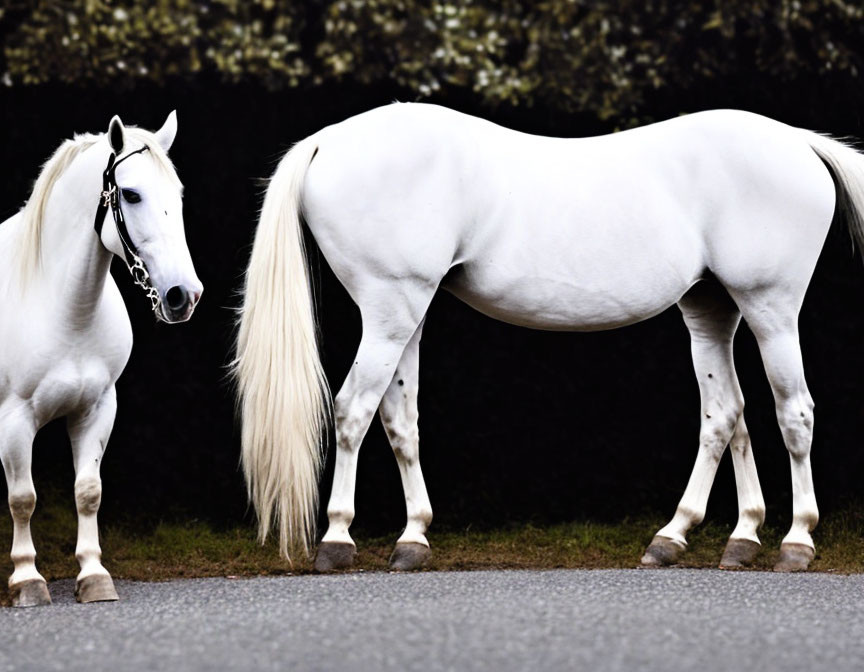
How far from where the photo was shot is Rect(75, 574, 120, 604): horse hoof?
5652 millimetres

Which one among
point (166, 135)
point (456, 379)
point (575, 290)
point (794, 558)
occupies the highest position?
point (166, 135)

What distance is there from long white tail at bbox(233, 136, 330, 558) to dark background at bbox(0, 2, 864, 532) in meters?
1.41

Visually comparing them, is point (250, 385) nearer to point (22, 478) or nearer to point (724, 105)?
point (22, 478)

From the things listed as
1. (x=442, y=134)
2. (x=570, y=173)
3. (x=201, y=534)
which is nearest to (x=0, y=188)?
(x=201, y=534)

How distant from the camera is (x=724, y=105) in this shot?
793 centimetres

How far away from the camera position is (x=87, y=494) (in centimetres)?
570

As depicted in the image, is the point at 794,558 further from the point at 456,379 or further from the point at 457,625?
the point at 457,625

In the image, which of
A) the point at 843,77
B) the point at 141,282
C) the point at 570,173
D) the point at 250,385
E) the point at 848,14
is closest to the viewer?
the point at 141,282

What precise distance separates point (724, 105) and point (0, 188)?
4241 millimetres

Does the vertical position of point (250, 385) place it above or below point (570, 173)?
below

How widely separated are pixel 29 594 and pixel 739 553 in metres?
3.44

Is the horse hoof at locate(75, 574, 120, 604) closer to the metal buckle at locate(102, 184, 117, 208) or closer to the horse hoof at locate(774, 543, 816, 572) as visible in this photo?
the metal buckle at locate(102, 184, 117, 208)

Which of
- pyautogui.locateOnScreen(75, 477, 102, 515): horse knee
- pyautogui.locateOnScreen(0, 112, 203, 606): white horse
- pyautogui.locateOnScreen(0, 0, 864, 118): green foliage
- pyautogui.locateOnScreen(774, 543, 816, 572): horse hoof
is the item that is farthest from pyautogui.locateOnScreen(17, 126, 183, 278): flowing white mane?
pyautogui.locateOnScreen(0, 0, 864, 118): green foliage

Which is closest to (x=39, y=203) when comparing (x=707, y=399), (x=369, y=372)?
(x=369, y=372)
